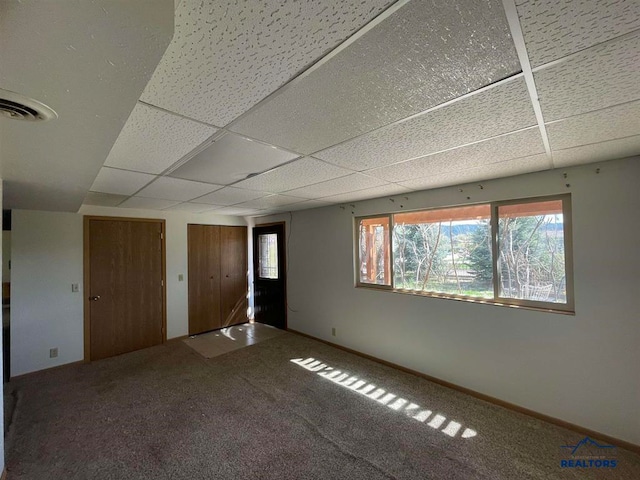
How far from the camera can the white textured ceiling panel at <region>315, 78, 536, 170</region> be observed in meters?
1.16

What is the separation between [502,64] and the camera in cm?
94

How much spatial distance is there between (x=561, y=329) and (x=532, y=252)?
2.28ft

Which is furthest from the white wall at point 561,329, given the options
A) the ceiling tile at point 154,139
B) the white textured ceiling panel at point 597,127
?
the ceiling tile at point 154,139

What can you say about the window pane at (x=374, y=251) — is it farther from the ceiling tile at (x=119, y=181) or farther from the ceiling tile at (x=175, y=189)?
the ceiling tile at (x=119, y=181)

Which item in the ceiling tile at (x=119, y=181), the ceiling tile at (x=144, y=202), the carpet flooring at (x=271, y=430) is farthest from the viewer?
the ceiling tile at (x=144, y=202)

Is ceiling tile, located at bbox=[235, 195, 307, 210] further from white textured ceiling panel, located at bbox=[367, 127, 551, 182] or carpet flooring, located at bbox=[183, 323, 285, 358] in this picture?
carpet flooring, located at bbox=[183, 323, 285, 358]

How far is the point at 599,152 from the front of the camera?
73.3 inches

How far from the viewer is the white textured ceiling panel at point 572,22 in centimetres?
70

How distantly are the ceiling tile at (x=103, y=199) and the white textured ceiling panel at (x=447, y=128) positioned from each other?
2.69 metres

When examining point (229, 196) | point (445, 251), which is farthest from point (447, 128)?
point (229, 196)

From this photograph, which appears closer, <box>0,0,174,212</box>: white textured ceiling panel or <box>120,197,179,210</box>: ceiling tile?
<box>0,0,174,212</box>: white textured ceiling panel

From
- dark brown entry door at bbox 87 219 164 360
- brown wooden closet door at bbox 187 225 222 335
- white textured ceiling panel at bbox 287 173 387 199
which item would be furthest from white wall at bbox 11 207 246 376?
white textured ceiling panel at bbox 287 173 387 199

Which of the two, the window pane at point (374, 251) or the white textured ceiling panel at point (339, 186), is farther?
the window pane at point (374, 251)

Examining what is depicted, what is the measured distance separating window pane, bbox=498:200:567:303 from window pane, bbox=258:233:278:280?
12.4ft
